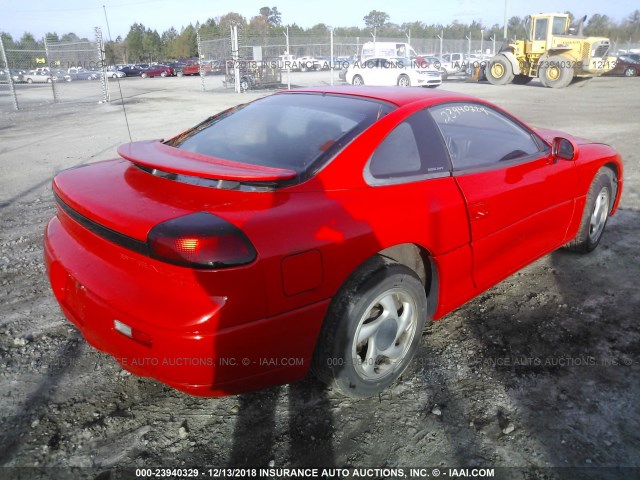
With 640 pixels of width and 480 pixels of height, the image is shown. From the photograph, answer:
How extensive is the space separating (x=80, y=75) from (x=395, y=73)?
14.6 meters

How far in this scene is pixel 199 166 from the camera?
239cm

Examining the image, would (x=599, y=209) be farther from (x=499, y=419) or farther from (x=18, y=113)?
(x=18, y=113)

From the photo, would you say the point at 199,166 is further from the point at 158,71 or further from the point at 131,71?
the point at 131,71

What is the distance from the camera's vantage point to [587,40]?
21734 mm

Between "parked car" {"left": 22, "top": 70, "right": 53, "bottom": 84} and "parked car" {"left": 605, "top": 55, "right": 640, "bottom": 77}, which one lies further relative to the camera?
"parked car" {"left": 22, "top": 70, "right": 53, "bottom": 84}

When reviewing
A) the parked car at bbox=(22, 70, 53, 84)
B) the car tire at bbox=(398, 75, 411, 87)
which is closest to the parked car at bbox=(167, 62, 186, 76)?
the parked car at bbox=(22, 70, 53, 84)

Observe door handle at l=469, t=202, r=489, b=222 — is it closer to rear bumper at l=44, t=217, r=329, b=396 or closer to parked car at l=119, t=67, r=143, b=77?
rear bumper at l=44, t=217, r=329, b=396

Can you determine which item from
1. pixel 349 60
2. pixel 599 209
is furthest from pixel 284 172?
pixel 349 60

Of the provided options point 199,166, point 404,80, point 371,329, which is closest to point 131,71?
point 404,80

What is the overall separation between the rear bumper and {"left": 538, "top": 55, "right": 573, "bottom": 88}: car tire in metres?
23.9

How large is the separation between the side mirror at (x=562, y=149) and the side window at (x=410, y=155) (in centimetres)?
112

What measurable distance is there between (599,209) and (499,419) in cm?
265

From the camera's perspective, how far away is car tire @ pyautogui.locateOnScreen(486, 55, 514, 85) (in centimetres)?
2436

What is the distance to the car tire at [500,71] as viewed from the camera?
2436 cm
